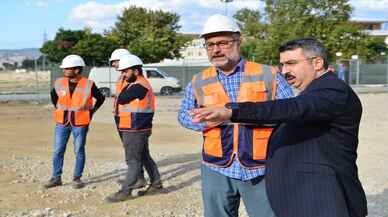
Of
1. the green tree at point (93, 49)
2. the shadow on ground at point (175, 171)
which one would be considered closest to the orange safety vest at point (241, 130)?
the shadow on ground at point (175, 171)

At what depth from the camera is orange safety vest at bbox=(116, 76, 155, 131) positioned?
714cm

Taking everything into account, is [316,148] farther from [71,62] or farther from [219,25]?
[71,62]

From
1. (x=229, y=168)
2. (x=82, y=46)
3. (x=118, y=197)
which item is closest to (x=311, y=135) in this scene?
(x=229, y=168)

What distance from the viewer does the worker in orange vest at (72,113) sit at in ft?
25.7

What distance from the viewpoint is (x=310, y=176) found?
2955 mm

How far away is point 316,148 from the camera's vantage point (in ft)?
9.60

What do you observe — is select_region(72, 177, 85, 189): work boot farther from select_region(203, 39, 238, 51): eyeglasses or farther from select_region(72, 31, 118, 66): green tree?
select_region(72, 31, 118, 66): green tree

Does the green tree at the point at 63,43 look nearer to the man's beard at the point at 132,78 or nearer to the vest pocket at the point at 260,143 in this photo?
the man's beard at the point at 132,78

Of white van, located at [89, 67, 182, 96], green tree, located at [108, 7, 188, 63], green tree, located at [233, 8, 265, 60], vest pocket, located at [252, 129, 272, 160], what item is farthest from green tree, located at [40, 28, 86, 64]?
vest pocket, located at [252, 129, 272, 160]

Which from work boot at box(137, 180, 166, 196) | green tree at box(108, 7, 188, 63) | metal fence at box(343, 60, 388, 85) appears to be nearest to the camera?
work boot at box(137, 180, 166, 196)

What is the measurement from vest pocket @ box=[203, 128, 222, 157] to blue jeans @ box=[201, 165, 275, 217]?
13 centimetres

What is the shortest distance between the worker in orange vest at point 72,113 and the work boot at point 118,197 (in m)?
0.94

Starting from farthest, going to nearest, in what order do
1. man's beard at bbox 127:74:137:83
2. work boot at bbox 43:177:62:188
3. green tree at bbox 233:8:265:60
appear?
green tree at bbox 233:8:265:60 < work boot at bbox 43:177:62:188 < man's beard at bbox 127:74:137:83

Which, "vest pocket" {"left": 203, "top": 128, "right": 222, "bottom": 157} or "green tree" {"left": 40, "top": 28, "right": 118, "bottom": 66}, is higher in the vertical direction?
"green tree" {"left": 40, "top": 28, "right": 118, "bottom": 66}
